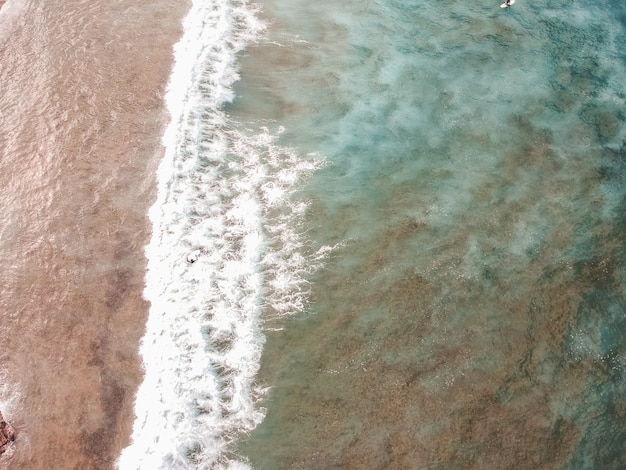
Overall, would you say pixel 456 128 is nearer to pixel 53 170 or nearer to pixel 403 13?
pixel 403 13

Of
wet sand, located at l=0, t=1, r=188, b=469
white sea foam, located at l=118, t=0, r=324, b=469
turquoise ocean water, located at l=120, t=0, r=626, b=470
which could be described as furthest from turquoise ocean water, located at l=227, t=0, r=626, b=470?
wet sand, located at l=0, t=1, r=188, b=469

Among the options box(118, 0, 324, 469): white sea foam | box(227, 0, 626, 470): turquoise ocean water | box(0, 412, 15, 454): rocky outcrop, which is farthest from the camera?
box(227, 0, 626, 470): turquoise ocean water

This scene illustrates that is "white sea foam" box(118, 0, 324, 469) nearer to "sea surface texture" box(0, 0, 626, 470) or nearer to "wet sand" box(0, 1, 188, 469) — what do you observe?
"sea surface texture" box(0, 0, 626, 470)

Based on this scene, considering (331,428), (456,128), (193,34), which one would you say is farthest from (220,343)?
(193,34)

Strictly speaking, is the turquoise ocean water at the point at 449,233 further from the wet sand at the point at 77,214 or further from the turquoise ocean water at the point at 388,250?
the wet sand at the point at 77,214

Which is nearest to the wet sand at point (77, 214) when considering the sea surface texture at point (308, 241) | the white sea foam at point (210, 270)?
the sea surface texture at point (308, 241)

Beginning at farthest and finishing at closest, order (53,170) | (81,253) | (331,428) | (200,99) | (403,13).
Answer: (403,13) → (200,99) → (53,170) → (81,253) → (331,428)
